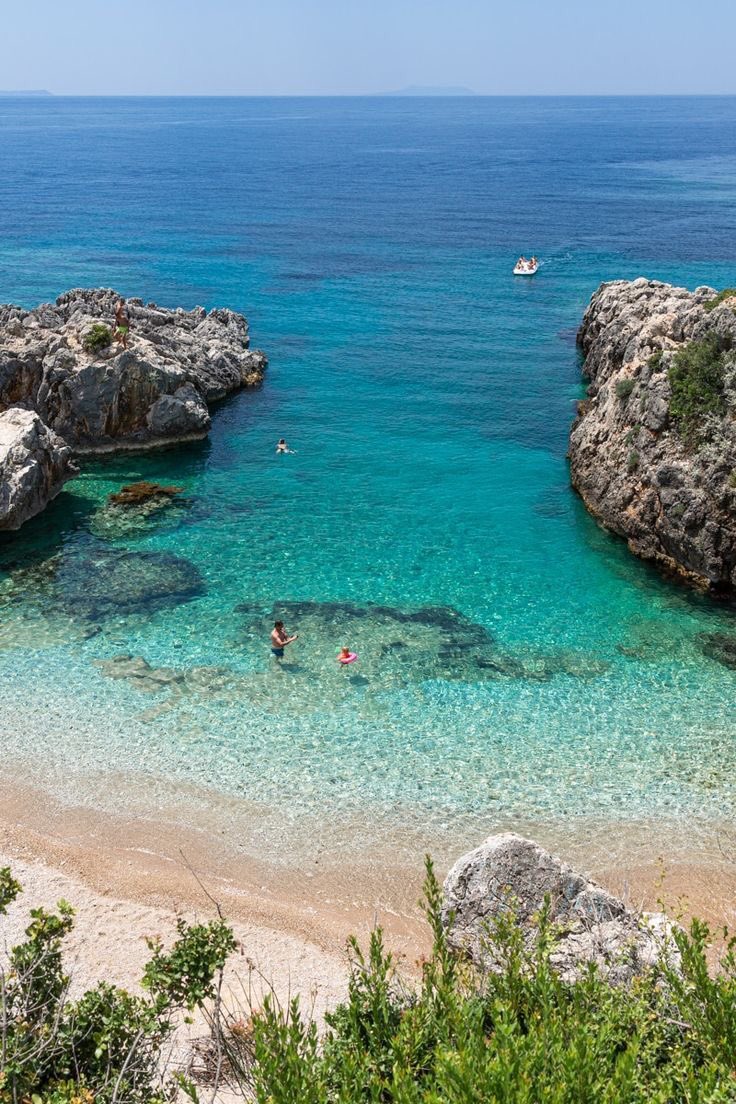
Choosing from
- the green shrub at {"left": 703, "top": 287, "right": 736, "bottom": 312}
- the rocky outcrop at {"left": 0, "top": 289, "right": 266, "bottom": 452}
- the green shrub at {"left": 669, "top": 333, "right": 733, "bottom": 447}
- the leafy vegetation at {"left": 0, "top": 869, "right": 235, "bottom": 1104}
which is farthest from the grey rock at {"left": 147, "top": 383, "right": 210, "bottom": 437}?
the leafy vegetation at {"left": 0, "top": 869, "right": 235, "bottom": 1104}

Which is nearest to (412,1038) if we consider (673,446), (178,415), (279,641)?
(279,641)

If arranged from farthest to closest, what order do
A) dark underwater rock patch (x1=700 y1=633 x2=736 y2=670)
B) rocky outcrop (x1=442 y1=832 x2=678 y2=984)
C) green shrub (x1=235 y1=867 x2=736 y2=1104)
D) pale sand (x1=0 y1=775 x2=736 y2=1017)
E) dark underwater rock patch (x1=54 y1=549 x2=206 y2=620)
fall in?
dark underwater rock patch (x1=54 y1=549 x2=206 y2=620)
dark underwater rock patch (x1=700 y1=633 x2=736 y2=670)
pale sand (x1=0 y1=775 x2=736 y2=1017)
rocky outcrop (x1=442 y1=832 x2=678 y2=984)
green shrub (x1=235 y1=867 x2=736 y2=1104)

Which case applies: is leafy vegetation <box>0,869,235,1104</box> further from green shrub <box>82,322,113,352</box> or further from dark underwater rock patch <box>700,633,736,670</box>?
green shrub <box>82,322,113,352</box>

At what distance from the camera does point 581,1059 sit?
9.59 meters

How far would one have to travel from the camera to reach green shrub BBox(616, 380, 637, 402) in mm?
34375

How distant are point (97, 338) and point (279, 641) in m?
22.0

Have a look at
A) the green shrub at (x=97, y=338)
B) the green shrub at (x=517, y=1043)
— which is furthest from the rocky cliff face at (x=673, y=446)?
the green shrub at (x=97, y=338)

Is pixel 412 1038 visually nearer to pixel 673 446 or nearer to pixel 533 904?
pixel 533 904

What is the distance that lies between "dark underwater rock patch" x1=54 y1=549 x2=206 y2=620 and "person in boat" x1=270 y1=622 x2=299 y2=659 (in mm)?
4386

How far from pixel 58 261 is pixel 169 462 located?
46407mm

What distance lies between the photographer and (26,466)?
109 feet

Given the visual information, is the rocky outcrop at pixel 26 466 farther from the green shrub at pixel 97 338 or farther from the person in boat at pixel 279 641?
the person in boat at pixel 279 641

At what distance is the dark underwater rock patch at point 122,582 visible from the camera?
28.5 metres

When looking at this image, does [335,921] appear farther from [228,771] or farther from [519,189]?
[519,189]
